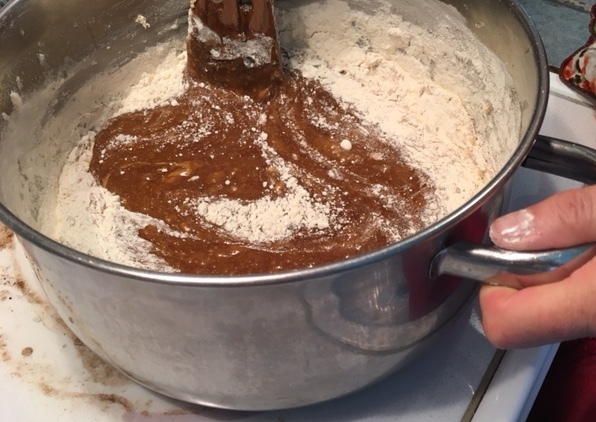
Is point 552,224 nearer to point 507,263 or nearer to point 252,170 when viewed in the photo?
point 507,263

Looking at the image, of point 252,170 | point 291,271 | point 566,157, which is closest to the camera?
point 291,271

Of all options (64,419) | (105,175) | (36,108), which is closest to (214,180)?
(105,175)

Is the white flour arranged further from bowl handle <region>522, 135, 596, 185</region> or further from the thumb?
the thumb

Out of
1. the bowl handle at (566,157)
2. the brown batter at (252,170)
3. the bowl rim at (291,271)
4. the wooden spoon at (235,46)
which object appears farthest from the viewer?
the wooden spoon at (235,46)

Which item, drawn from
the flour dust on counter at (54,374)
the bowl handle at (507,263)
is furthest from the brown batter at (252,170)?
Result: the bowl handle at (507,263)

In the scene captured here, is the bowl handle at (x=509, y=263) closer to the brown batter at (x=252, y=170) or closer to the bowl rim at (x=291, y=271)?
the bowl rim at (x=291, y=271)

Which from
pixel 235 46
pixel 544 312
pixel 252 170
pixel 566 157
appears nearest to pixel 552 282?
pixel 544 312
